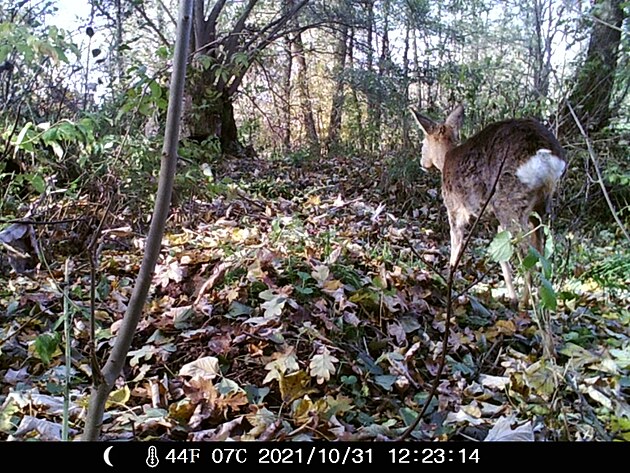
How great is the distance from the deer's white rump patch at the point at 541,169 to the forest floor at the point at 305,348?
68cm

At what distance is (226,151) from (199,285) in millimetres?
6547

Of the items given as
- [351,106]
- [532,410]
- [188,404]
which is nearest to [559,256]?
[532,410]

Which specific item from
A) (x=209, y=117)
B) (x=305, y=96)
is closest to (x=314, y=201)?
(x=209, y=117)

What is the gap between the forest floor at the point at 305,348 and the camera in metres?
2.17

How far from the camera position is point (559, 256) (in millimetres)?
4602

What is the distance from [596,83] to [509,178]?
3.32 m

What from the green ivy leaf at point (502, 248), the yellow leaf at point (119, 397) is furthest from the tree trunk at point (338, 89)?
the green ivy leaf at point (502, 248)

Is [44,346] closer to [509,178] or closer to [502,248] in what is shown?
[502,248]

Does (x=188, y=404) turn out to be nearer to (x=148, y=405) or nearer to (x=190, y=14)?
(x=148, y=405)

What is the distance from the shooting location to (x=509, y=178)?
13.3 ft

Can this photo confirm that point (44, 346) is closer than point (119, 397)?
Yes

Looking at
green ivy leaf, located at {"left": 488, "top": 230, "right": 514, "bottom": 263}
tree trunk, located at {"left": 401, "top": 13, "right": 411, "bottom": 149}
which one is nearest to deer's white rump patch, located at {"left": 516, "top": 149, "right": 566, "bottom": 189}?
green ivy leaf, located at {"left": 488, "top": 230, "right": 514, "bottom": 263}

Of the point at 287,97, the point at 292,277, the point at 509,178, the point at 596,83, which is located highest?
the point at 287,97
